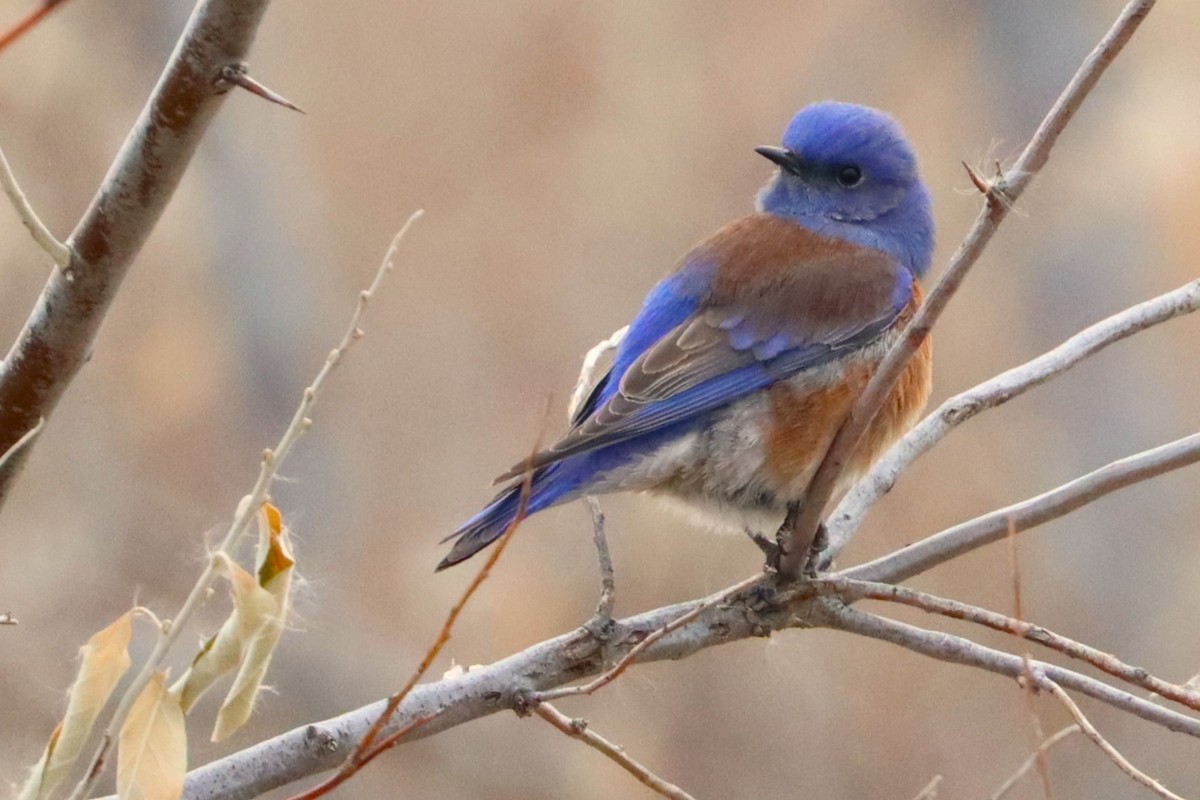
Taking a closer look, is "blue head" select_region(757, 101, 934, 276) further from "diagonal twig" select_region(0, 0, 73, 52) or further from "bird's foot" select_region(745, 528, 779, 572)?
"diagonal twig" select_region(0, 0, 73, 52)

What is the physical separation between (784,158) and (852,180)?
169 millimetres

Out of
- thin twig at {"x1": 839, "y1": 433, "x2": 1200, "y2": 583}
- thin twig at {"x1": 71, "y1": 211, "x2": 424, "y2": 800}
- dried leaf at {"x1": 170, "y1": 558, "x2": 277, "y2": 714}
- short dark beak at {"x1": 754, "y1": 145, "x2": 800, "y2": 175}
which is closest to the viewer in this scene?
thin twig at {"x1": 71, "y1": 211, "x2": 424, "y2": 800}

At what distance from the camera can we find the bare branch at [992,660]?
172 centimetres

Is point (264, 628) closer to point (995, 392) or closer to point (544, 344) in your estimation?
point (995, 392)

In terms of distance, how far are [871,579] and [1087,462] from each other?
330 centimetres

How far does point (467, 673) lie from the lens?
1.87 meters

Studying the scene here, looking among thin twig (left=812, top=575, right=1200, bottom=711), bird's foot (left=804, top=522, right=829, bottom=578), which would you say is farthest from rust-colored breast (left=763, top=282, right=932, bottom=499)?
thin twig (left=812, top=575, right=1200, bottom=711)

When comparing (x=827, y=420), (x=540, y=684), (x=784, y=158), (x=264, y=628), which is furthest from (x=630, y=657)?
(x=784, y=158)

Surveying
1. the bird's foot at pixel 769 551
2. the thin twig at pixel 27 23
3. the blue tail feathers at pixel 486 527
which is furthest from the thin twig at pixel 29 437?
the bird's foot at pixel 769 551

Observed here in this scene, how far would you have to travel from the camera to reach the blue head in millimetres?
3064

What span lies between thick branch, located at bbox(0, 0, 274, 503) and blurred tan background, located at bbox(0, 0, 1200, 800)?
3251 millimetres

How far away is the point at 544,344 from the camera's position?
6.43m

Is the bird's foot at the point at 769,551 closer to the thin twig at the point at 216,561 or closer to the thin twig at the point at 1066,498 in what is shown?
the thin twig at the point at 1066,498

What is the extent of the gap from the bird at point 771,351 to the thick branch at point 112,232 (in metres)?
0.82
